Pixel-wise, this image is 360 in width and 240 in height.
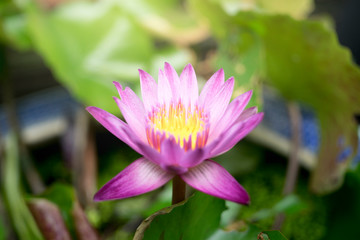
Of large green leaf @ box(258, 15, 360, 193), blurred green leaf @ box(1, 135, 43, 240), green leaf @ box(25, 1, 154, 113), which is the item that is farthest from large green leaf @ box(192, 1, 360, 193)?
blurred green leaf @ box(1, 135, 43, 240)

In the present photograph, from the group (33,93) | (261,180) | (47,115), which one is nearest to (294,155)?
(261,180)

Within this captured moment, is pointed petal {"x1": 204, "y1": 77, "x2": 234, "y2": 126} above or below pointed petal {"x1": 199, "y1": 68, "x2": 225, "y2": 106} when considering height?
below

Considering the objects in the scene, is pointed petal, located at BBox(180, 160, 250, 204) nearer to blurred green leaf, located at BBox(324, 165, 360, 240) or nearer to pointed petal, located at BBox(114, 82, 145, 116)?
pointed petal, located at BBox(114, 82, 145, 116)

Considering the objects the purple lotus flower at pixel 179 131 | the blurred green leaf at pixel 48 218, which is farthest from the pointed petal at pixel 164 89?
the blurred green leaf at pixel 48 218

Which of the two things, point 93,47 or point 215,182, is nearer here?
point 215,182

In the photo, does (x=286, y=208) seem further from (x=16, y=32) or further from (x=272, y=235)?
(x=16, y=32)

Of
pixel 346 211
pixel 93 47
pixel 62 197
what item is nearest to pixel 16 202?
pixel 62 197
